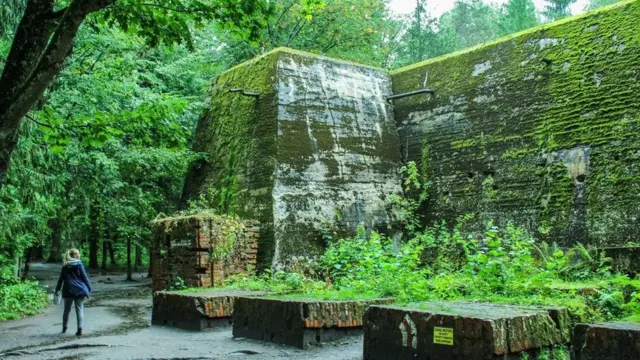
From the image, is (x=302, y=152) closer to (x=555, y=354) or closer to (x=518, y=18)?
(x=555, y=354)

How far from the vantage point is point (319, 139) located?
42.5ft

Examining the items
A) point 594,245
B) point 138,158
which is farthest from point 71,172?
point 594,245

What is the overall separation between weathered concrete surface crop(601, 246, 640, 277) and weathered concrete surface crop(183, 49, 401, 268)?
19.1ft

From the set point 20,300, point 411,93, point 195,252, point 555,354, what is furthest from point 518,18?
point 555,354

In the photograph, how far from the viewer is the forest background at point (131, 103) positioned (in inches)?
226

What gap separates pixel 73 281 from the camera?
9.49 metres

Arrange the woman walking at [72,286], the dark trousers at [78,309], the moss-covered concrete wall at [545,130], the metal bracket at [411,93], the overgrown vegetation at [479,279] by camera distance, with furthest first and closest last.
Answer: the metal bracket at [411,93], the moss-covered concrete wall at [545,130], the woman walking at [72,286], the dark trousers at [78,309], the overgrown vegetation at [479,279]

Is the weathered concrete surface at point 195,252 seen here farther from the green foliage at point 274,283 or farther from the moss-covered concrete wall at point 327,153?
the moss-covered concrete wall at point 327,153

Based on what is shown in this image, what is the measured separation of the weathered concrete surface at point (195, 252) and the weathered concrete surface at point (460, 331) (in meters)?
5.99

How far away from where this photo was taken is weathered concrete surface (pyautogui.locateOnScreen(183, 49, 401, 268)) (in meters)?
12.0

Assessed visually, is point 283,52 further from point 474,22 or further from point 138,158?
point 474,22

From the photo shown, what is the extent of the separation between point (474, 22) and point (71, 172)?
1443 inches

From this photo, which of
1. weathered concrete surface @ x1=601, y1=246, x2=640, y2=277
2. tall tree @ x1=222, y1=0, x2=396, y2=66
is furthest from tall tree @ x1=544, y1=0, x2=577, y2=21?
weathered concrete surface @ x1=601, y1=246, x2=640, y2=277

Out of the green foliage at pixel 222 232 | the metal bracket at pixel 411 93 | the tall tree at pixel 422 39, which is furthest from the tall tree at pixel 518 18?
the green foliage at pixel 222 232
